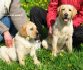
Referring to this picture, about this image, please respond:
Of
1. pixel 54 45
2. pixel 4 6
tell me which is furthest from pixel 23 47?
pixel 4 6

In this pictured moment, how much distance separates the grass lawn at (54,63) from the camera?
5.61 meters

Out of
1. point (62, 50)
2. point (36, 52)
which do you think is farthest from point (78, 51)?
point (36, 52)

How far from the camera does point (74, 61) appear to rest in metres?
5.74

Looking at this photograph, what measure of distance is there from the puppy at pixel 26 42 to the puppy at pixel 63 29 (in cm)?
49

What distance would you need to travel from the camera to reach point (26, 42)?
5910 millimetres

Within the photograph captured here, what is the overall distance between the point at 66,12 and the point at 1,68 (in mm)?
1448

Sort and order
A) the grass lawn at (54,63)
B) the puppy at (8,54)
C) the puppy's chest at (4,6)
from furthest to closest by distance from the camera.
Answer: the puppy's chest at (4,6)
the puppy at (8,54)
the grass lawn at (54,63)

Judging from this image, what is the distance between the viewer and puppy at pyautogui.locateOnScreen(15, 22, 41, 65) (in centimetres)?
574

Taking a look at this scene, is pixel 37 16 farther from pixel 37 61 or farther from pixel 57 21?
pixel 37 61

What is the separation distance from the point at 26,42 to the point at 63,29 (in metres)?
0.77

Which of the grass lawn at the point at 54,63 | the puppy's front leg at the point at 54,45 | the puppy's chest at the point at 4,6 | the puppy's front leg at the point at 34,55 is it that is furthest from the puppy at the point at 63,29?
the puppy's chest at the point at 4,6

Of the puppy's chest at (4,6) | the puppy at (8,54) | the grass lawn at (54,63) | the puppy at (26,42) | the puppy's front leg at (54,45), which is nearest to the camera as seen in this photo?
the grass lawn at (54,63)

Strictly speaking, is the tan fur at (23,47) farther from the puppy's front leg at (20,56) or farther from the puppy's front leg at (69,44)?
the puppy's front leg at (69,44)

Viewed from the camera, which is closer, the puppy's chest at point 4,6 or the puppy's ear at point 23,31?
the puppy's ear at point 23,31
